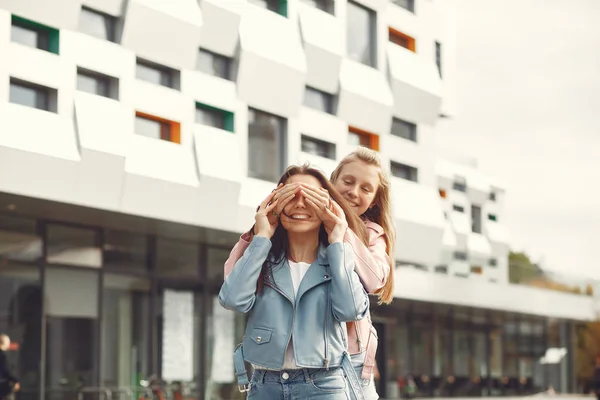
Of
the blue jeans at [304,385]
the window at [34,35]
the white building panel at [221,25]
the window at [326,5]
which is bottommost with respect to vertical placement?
the blue jeans at [304,385]

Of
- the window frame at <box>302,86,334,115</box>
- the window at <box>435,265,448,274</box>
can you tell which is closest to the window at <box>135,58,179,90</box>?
the window frame at <box>302,86,334,115</box>

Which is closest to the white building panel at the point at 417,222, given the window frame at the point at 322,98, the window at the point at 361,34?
the window frame at the point at 322,98

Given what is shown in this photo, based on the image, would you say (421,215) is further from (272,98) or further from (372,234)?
(372,234)

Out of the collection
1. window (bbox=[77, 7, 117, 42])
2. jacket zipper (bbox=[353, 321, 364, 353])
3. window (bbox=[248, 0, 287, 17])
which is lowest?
jacket zipper (bbox=[353, 321, 364, 353])

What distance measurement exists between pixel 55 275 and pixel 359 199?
15738mm

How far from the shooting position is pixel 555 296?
4316 centimetres

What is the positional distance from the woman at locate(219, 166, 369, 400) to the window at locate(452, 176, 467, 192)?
39.0 m

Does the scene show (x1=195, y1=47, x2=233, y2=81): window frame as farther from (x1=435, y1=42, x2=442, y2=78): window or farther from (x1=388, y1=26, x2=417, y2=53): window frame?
(x1=435, y1=42, x2=442, y2=78): window

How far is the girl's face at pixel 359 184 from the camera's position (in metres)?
4.72

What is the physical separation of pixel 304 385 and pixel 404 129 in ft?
78.2

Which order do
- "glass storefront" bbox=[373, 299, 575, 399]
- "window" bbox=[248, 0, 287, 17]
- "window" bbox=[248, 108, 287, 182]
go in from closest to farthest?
1. "window" bbox=[248, 108, 287, 182]
2. "window" bbox=[248, 0, 287, 17]
3. "glass storefront" bbox=[373, 299, 575, 399]

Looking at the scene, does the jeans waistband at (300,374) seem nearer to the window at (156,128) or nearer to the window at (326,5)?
the window at (156,128)

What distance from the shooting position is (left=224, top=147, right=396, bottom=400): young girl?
13.9 ft

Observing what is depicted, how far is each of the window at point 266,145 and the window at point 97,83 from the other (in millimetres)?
4015
